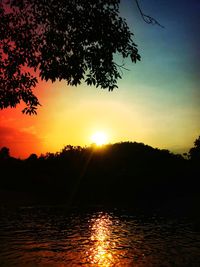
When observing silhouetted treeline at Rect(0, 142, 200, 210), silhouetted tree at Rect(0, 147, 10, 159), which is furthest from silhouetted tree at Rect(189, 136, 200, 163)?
silhouetted tree at Rect(0, 147, 10, 159)

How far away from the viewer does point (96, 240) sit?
38.6 ft

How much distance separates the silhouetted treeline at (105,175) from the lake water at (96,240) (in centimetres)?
631

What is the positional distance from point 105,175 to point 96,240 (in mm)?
17892

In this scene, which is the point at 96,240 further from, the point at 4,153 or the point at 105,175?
the point at 4,153

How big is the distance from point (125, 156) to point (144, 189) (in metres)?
7.95

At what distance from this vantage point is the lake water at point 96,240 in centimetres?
939

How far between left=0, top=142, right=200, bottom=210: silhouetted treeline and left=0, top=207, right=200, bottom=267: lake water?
631 centimetres

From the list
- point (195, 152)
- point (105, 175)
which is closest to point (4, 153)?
point (105, 175)

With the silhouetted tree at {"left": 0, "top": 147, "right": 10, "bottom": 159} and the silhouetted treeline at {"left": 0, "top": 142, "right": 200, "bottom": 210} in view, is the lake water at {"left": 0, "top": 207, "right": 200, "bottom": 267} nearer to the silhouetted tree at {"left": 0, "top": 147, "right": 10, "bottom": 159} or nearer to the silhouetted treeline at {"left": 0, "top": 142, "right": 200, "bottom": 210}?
the silhouetted treeline at {"left": 0, "top": 142, "right": 200, "bottom": 210}

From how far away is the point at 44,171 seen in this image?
104 feet

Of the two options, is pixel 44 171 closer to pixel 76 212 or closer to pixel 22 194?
pixel 22 194

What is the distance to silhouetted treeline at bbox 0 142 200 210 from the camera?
2591 cm

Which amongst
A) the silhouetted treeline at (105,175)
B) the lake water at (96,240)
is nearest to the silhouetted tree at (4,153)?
the silhouetted treeline at (105,175)

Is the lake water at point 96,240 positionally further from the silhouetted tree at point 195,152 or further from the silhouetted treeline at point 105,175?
the silhouetted tree at point 195,152
